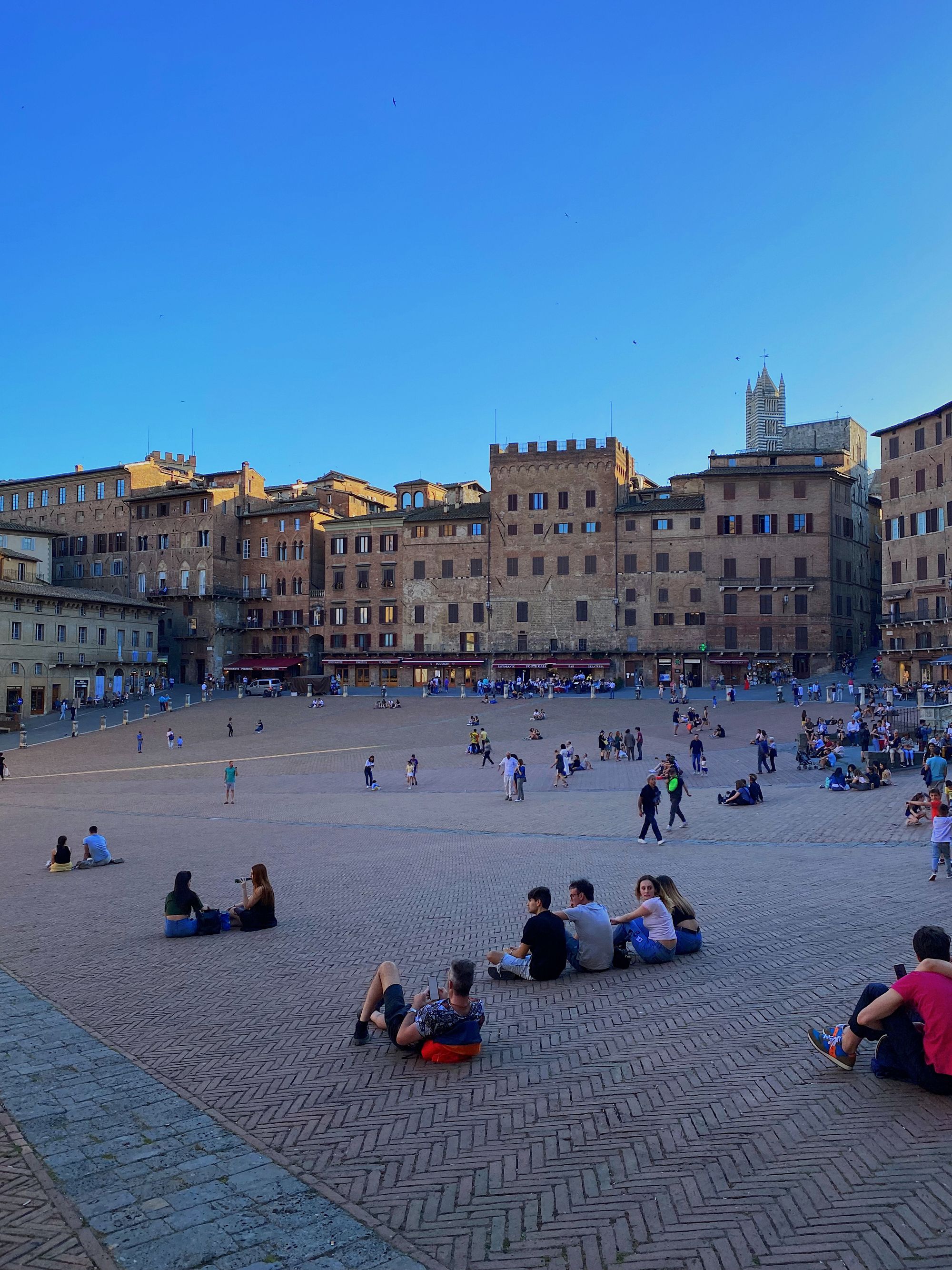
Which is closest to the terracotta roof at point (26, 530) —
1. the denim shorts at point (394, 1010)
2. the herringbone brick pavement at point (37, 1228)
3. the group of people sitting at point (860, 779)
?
the group of people sitting at point (860, 779)

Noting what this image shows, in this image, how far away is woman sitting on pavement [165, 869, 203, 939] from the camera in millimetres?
11180

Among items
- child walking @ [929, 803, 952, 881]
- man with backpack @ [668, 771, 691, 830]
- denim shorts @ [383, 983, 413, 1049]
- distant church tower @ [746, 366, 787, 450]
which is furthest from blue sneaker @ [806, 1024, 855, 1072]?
distant church tower @ [746, 366, 787, 450]

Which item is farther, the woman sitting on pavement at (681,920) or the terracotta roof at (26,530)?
the terracotta roof at (26,530)

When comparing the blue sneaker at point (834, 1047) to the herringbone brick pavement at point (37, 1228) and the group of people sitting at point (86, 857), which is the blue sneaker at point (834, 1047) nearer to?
the herringbone brick pavement at point (37, 1228)

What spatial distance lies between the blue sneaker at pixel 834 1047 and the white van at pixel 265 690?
5405cm

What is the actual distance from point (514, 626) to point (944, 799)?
5188 cm

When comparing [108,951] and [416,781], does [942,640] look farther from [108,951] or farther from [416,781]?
[108,951]

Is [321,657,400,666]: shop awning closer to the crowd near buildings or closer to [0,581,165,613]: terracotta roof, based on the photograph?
the crowd near buildings

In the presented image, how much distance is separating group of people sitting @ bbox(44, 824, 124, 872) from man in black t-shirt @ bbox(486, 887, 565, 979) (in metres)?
10.7

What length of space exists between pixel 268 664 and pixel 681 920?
6391 centimetres

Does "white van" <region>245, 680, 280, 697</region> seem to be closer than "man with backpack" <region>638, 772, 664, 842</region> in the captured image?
No

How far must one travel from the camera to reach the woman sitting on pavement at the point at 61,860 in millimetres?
16359

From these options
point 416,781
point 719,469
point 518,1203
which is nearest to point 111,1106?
point 518,1203

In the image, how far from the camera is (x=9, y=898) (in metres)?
14.0
